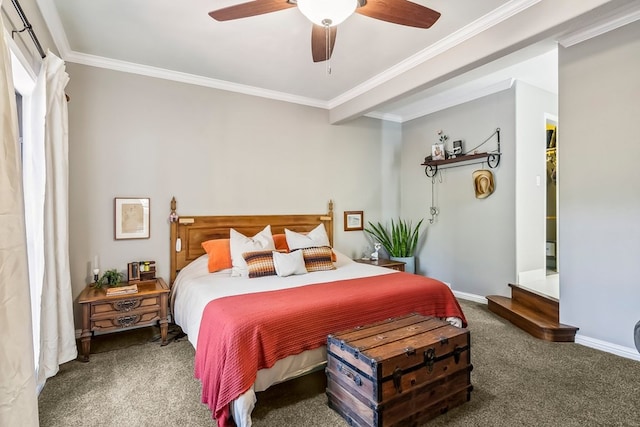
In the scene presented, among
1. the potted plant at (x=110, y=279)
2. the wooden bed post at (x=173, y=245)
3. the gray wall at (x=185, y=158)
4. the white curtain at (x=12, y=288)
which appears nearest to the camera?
the white curtain at (x=12, y=288)

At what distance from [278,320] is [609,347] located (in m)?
2.90

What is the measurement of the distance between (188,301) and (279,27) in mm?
2421

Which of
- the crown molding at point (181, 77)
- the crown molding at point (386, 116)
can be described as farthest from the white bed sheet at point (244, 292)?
the crown molding at point (386, 116)

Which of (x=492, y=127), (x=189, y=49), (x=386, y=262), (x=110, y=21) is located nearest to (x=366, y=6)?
(x=189, y=49)

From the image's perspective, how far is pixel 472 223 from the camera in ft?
15.0

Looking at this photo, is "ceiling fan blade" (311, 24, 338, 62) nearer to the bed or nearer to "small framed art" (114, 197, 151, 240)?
the bed

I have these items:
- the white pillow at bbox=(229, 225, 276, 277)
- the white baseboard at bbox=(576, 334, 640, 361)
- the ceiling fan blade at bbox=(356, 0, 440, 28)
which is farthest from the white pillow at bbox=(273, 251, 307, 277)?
the white baseboard at bbox=(576, 334, 640, 361)

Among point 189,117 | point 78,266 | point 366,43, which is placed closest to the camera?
point 366,43

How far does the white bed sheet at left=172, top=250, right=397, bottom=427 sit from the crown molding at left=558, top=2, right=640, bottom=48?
2.70 meters

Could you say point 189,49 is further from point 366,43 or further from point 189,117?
point 366,43

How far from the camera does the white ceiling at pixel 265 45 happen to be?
100.0 inches

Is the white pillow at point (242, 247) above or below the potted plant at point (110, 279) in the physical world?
above

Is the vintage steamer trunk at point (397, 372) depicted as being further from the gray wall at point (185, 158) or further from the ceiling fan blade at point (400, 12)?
the gray wall at point (185, 158)

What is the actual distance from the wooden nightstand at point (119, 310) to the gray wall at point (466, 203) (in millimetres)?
3774
